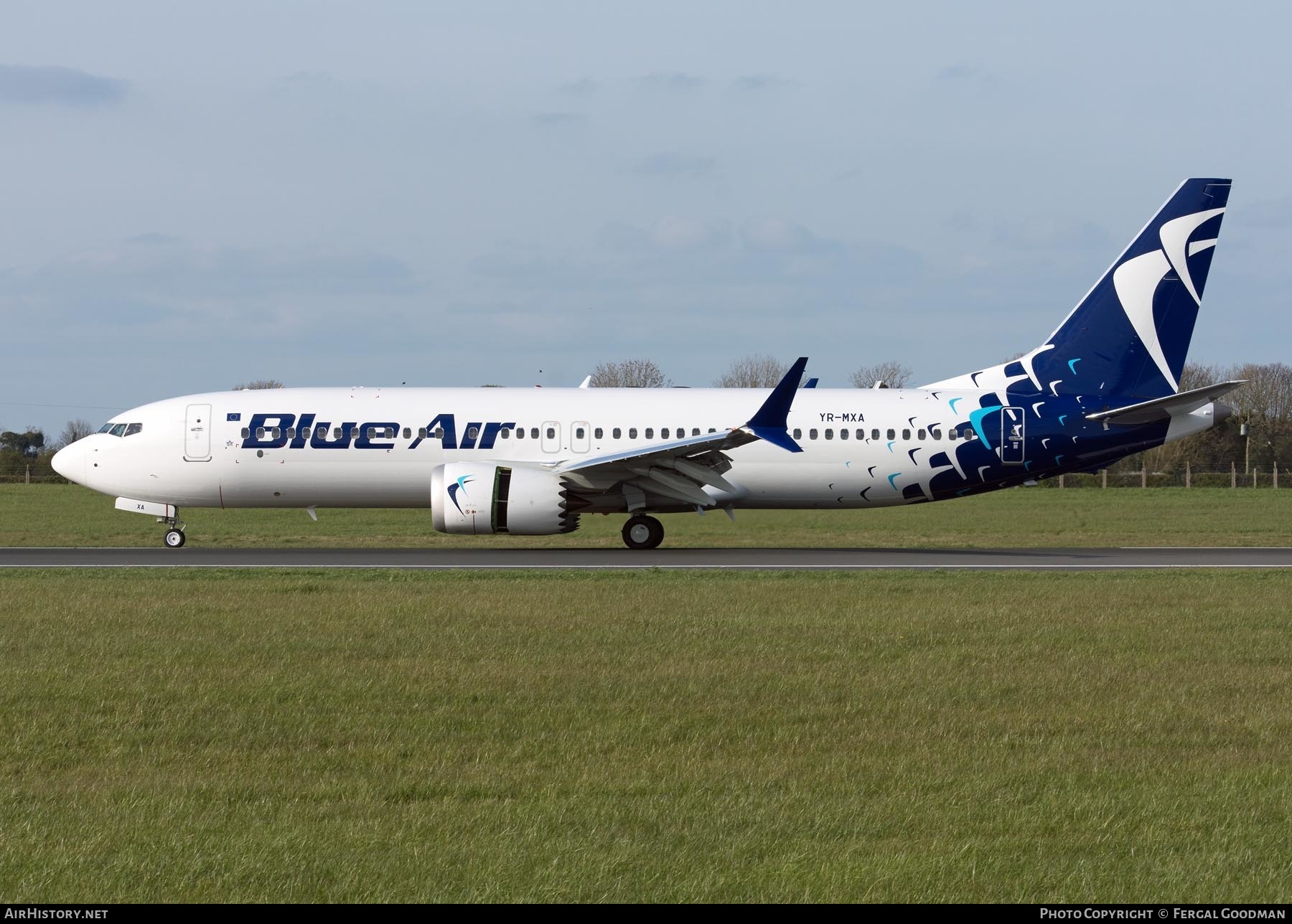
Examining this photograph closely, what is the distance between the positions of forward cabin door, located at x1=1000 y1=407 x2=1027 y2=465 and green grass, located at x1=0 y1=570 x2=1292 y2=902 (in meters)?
12.5

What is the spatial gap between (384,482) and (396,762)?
20.9 meters

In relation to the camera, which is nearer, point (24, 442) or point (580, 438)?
point (580, 438)

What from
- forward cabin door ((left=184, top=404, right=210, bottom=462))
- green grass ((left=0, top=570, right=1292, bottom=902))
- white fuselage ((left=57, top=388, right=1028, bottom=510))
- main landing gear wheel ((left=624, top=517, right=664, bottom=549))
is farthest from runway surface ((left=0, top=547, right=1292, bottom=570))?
green grass ((left=0, top=570, right=1292, bottom=902))

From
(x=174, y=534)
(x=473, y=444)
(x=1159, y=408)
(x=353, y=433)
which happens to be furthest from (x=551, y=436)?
(x=1159, y=408)

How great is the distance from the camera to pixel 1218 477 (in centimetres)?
7306

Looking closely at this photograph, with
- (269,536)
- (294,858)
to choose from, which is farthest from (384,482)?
(294,858)

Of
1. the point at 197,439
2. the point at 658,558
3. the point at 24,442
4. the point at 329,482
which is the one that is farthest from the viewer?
the point at 24,442

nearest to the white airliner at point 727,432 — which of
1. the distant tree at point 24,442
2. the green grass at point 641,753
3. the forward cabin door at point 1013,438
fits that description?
the forward cabin door at point 1013,438

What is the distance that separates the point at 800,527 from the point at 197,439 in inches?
624

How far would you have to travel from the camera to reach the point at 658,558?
27.0 metres

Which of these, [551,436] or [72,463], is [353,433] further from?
[72,463]

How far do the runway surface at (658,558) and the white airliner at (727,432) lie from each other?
51.9 inches

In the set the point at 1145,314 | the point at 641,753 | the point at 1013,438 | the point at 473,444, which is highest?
the point at 1145,314

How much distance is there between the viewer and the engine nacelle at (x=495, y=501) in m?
27.4
